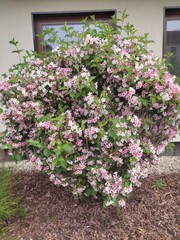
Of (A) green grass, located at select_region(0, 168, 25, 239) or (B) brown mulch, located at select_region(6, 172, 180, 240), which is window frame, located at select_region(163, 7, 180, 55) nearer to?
(B) brown mulch, located at select_region(6, 172, 180, 240)

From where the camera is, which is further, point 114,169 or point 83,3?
point 83,3

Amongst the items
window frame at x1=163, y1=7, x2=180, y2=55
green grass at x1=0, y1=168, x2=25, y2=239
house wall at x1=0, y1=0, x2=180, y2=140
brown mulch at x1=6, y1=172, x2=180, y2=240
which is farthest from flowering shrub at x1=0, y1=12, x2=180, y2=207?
window frame at x1=163, y1=7, x2=180, y2=55

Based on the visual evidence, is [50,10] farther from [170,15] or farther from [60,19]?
[170,15]

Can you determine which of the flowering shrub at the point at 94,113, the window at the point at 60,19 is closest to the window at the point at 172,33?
the window at the point at 60,19

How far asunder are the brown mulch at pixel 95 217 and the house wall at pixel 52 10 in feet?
6.84

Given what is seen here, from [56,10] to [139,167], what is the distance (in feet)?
8.52

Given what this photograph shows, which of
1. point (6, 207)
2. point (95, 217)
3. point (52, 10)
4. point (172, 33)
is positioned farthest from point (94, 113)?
point (172, 33)

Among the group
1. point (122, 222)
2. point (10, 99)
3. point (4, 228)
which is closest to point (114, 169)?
point (122, 222)

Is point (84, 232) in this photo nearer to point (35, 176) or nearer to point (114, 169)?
point (114, 169)

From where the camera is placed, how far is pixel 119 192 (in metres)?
1.85

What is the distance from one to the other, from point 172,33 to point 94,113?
8.51 ft

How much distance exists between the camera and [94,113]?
1.66 m

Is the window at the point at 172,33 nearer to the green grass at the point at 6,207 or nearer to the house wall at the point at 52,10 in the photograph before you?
the house wall at the point at 52,10

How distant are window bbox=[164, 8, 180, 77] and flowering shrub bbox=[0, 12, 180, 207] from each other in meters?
1.75
